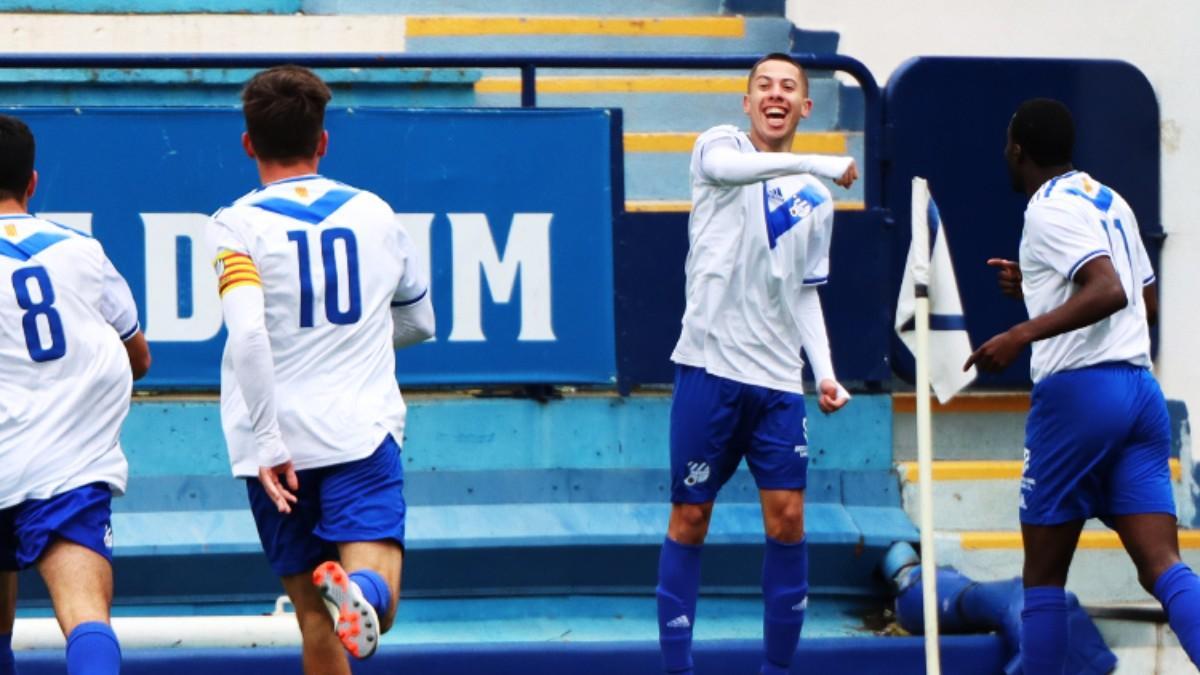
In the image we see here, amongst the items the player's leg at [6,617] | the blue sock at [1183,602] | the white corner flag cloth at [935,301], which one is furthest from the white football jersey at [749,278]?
the player's leg at [6,617]

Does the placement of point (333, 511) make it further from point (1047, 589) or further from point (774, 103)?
point (1047, 589)

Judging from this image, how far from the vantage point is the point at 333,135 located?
8.42 m

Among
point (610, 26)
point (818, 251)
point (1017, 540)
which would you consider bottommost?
point (1017, 540)

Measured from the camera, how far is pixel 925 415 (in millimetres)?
7051

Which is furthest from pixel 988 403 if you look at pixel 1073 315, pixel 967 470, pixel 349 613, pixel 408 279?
pixel 349 613

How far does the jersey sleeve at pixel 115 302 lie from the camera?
582cm

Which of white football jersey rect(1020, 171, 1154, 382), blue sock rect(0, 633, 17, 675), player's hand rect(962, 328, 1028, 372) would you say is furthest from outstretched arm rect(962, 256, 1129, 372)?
blue sock rect(0, 633, 17, 675)

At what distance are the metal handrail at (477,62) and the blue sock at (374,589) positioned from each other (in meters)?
3.38

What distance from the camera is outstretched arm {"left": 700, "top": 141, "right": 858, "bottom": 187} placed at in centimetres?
630

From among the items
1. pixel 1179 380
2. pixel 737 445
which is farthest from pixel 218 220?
pixel 1179 380

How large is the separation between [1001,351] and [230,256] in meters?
2.43

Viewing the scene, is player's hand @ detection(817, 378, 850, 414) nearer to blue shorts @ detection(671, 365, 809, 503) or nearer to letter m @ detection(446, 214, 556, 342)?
blue shorts @ detection(671, 365, 809, 503)

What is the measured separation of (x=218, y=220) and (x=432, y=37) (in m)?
6.05

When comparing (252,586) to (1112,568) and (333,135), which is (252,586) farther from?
(1112,568)
